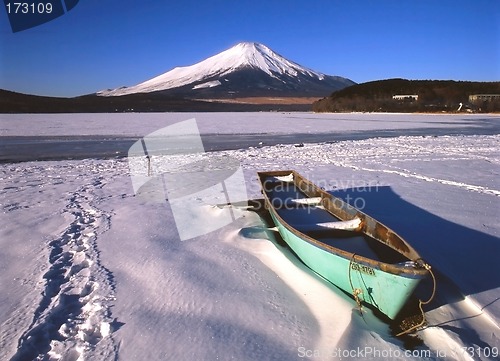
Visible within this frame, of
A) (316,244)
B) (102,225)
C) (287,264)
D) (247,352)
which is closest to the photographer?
(247,352)

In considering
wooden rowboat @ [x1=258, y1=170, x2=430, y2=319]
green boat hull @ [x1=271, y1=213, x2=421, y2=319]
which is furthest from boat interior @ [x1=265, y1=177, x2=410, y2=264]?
green boat hull @ [x1=271, y1=213, x2=421, y2=319]

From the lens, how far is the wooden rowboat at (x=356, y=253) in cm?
346

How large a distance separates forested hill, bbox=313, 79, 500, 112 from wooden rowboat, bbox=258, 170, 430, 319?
62346mm

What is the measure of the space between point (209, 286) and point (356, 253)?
2130 mm

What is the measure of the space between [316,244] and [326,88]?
661 feet

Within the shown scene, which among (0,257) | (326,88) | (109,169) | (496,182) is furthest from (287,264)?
(326,88)

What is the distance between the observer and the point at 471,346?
3439 millimetres

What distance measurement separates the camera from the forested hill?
2443 inches

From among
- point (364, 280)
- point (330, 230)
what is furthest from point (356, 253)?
point (364, 280)

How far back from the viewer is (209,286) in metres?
4.52

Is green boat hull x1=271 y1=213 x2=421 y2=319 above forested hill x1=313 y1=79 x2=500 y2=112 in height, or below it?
above

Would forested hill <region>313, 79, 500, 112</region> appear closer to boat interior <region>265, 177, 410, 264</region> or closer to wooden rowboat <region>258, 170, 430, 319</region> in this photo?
boat interior <region>265, 177, 410, 264</region>

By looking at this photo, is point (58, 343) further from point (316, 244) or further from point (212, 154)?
point (212, 154)

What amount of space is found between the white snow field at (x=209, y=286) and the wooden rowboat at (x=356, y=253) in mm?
277
